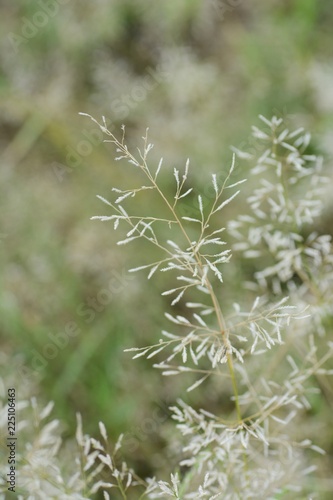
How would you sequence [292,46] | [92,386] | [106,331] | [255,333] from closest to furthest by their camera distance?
[255,333] → [92,386] → [106,331] → [292,46]

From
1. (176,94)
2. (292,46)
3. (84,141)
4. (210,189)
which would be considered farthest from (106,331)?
(292,46)

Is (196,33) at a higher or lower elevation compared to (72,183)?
higher

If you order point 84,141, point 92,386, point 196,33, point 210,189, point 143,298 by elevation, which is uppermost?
point 196,33

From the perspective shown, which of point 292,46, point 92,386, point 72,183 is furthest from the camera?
point 72,183

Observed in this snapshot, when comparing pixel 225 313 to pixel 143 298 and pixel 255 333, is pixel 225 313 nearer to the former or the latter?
pixel 143 298

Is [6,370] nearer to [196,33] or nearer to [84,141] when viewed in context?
[84,141]

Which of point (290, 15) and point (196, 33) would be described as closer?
point (290, 15)

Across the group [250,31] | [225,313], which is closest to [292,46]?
[250,31]
